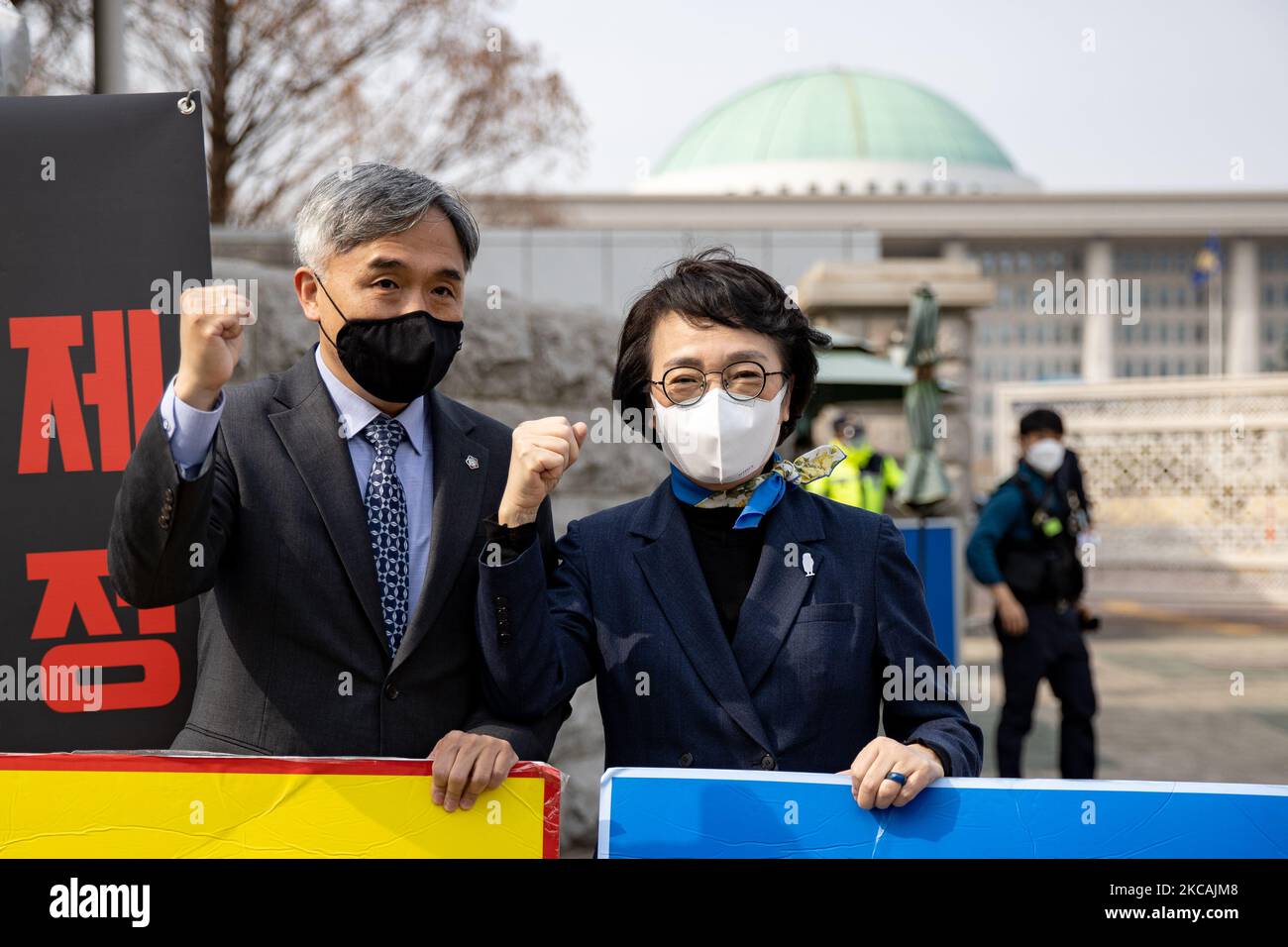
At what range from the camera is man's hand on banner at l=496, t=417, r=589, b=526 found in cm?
195

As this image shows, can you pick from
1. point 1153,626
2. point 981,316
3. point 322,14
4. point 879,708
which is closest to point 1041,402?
point 1153,626

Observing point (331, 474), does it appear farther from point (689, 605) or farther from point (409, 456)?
point (689, 605)

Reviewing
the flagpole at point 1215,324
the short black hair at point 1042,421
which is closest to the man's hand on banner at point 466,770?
the short black hair at point 1042,421

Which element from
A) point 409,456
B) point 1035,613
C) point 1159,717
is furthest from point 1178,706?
point 409,456

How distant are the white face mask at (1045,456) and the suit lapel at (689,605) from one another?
15.0 feet

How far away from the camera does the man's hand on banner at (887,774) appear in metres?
1.94

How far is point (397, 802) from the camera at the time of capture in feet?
6.68

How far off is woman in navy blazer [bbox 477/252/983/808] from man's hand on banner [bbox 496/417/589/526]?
0.02 metres

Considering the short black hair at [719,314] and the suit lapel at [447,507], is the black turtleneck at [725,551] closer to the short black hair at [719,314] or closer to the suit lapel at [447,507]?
the short black hair at [719,314]

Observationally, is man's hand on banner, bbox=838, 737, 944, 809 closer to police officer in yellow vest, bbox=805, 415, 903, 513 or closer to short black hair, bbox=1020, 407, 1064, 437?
short black hair, bbox=1020, 407, 1064, 437

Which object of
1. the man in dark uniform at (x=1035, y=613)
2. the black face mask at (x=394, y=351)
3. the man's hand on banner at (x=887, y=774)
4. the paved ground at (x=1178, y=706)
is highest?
the black face mask at (x=394, y=351)

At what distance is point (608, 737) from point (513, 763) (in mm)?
285

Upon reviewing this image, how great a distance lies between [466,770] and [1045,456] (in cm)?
505
